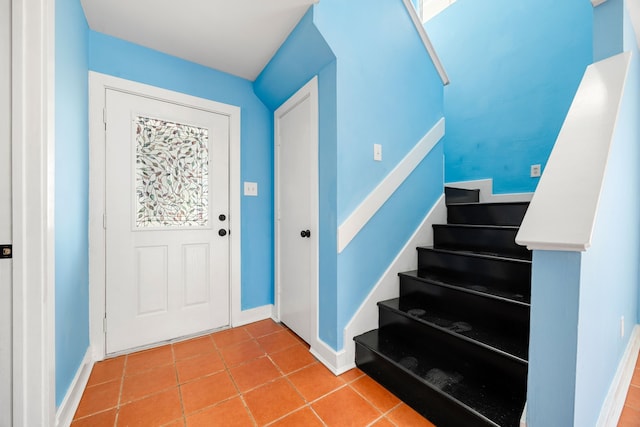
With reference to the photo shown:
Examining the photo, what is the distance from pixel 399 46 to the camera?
206 cm

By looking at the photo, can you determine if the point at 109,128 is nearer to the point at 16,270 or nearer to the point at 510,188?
the point at 16,270

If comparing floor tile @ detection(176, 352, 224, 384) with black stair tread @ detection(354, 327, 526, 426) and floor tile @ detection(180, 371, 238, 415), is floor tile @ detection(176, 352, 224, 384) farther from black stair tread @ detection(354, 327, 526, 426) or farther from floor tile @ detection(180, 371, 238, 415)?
black stair tread @ detection(354, 327, 526, 426)

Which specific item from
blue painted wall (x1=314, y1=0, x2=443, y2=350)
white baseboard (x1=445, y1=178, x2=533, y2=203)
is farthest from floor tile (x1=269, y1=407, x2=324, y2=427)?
white baseboard (x1=445, y1=178, x2=533, y2=203)

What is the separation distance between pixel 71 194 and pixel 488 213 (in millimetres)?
2781

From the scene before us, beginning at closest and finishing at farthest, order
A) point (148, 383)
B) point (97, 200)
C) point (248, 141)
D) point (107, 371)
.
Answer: point (148, 383), point (107, 371), point (97, 200), point (248, 141)

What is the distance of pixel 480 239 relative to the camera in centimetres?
188

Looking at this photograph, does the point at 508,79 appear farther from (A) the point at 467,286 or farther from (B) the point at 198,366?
(B) the point at 198,366

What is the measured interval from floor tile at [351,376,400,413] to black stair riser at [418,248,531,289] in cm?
89

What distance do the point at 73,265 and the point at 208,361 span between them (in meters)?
1.03

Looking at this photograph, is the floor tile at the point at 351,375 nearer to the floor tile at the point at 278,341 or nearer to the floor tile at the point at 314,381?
the floor tile at the point at 314,381

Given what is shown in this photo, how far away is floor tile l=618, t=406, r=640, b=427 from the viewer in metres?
1.24

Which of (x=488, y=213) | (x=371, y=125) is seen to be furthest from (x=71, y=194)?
(x=488, y=213)

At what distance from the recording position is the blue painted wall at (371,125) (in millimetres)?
1706

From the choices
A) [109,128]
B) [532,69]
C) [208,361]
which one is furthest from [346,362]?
[532,69]
